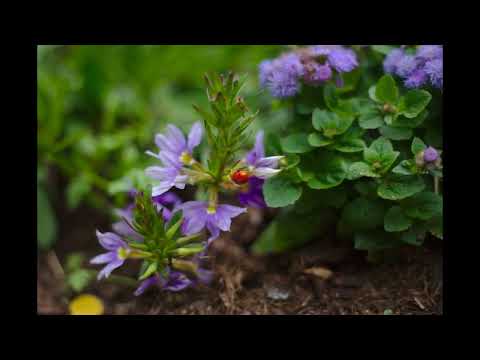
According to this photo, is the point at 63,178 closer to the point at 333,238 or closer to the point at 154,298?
the point at 154,298

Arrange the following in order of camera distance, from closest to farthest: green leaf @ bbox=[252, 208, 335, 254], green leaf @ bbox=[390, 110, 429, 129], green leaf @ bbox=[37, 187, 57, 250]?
1. green leaf @ bbox=[390, 110, 429, 129]
2. green leaf @ bbox=[252, 208, 335, 254]
3. green leaf @ bbox=[37, 187, 57, 250]

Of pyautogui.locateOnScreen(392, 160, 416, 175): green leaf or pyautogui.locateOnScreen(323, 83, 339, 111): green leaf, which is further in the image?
pyautogui.locateOnScreen(323, 83, 339, 111): green leaf

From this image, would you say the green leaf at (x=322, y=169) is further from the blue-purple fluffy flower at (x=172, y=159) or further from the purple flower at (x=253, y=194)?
the blue-purple fluffy flower at (x=172, y=159)

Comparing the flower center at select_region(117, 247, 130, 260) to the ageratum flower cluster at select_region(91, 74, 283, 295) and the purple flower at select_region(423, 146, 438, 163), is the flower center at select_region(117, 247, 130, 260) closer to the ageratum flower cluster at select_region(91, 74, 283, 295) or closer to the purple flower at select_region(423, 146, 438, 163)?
the ageratum flower cluster at select_region(91, 74, 283, 295)

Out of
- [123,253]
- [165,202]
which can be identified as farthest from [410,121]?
[123,253]

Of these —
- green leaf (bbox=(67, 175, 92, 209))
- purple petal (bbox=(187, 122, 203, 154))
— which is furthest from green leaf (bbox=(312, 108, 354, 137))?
green leaf (bbox=(67, 175, 92, 209))
